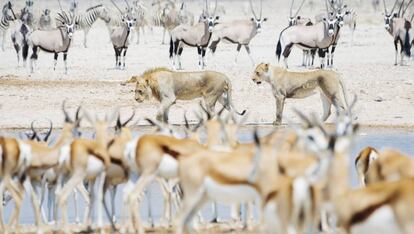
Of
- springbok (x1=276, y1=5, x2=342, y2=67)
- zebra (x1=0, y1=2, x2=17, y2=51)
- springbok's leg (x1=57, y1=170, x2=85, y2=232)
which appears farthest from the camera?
zebra (x1=0, y1=2, x2=17, y2=51)

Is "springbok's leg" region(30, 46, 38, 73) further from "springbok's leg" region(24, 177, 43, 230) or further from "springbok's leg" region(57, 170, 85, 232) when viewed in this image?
"springbok's leg" region(57, 170, 85, 232)

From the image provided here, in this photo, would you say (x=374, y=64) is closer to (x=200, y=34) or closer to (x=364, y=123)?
(x=200, y=34)

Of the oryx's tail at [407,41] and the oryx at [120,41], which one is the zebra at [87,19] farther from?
the oryx's tail at [407,41]

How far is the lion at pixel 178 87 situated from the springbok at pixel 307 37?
1004 cm

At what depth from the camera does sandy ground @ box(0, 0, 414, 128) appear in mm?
20594

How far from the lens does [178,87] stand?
18.8 meters

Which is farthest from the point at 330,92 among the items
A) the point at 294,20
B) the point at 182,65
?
the point at 294,20

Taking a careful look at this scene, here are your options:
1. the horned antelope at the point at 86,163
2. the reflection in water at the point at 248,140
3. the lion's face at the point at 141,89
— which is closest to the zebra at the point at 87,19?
the lion's face at the point at 141,89

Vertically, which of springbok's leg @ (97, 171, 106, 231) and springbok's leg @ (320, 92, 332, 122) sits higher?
springbok's leg @ (320, 92, 332, 122)

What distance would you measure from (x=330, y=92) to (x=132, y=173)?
30.3ft

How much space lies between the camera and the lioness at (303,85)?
19344mm

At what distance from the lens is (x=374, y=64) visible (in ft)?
91.4

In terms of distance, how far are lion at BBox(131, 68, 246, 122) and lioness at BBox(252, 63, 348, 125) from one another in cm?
95

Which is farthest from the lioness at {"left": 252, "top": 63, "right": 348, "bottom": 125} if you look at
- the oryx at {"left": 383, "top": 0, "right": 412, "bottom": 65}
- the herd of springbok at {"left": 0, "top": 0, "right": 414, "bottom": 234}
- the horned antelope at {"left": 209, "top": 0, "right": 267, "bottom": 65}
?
the horned antelope at {"left": 209, "top": 0, "right": 267, "bottom": 65}
